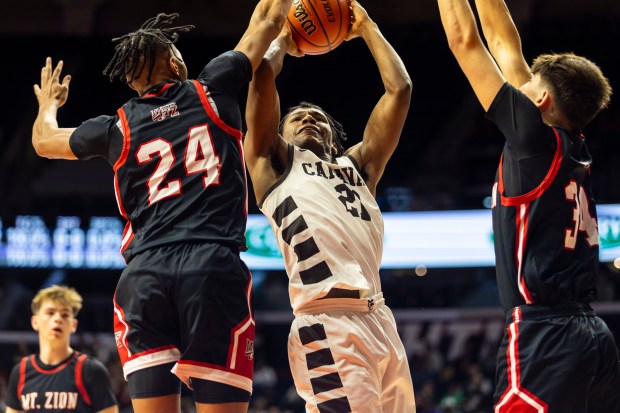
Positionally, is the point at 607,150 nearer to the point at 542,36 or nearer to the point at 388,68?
the point at 542,36

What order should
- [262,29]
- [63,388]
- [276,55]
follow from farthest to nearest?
[63,388] → [276,55] → [262,29]

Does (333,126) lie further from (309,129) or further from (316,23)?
(316,23)

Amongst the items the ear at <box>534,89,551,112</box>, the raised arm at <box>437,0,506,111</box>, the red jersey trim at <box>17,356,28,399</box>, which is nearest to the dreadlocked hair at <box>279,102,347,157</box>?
the raised arm at <box>437,0,506,111</box>

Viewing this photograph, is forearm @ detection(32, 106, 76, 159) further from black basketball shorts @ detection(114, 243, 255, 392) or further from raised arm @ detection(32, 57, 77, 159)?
A: black basketball shorts @ detection(114, 243, 255, 392)

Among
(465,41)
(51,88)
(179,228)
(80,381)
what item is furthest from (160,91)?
(80,381)

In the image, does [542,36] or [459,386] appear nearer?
[459,386]

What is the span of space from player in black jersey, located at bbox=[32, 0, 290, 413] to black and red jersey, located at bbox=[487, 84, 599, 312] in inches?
41.7

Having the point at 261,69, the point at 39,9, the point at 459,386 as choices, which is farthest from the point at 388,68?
the point at 39,9

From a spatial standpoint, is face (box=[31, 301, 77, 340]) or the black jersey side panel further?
face (box=[31, 301, 77, 340])

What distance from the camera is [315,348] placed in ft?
12.6

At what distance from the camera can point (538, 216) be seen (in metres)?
2.95

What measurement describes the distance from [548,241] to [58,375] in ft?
14.5

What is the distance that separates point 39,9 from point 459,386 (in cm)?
971

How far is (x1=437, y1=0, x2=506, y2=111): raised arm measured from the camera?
3.06 m
